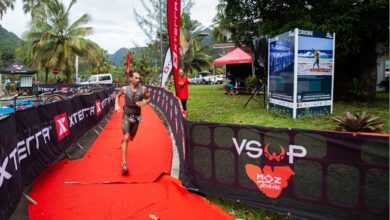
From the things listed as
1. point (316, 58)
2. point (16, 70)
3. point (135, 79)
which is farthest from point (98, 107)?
point (16, 70)

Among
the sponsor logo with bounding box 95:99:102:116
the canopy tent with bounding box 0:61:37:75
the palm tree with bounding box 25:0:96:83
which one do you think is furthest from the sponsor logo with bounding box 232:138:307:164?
the palm tree with bounding box 25:0:96:83

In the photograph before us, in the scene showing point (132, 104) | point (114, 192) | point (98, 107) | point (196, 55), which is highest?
point (196, 55)

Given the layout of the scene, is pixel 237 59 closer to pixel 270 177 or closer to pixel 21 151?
pixel 21 151

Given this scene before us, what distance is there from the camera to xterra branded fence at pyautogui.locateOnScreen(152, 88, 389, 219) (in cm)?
370

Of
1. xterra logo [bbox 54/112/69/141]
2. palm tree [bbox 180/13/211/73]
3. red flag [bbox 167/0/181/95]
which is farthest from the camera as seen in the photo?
palm tree [bbox 180/13/211/73]

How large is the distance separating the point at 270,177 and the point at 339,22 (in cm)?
1030

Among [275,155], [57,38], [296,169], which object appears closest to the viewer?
[296,169]

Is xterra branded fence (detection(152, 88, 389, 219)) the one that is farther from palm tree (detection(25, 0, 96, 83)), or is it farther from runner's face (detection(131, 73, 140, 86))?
palm tree (detection(25, 0, 96, 83))

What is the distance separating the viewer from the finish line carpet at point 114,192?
467 cm

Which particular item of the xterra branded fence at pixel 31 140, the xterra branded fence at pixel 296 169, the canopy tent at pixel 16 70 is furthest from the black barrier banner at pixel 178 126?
the canopy tent at pixel 16 70

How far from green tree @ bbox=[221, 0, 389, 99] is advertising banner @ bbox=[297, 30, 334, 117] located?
2523 mm

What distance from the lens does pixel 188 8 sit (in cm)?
2953

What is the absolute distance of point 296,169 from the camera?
13.8ft

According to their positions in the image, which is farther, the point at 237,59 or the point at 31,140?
the point at 237,59
